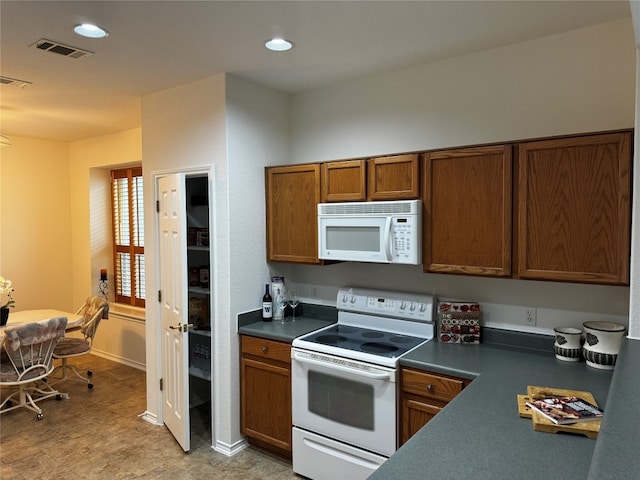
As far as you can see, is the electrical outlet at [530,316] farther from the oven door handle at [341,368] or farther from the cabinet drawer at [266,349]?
the cabinet drawer at [266,349]

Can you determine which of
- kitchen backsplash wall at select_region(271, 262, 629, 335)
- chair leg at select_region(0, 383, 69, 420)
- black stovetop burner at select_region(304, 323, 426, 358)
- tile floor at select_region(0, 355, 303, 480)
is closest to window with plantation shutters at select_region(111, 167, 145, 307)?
chair leg at select_region(0, 383, 69, 420)

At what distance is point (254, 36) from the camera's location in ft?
7.98

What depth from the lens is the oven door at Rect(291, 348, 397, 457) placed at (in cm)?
247

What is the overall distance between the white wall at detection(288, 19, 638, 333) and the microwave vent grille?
54cm

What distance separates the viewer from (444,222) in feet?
8.57

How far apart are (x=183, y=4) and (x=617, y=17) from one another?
2142 mm

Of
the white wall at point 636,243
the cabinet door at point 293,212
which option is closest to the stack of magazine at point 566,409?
the white wall at point 636,243

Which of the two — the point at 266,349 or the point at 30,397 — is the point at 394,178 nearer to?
the point at 266,349

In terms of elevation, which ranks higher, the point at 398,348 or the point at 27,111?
the point at 27,111

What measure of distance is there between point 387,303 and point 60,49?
99.2 inches

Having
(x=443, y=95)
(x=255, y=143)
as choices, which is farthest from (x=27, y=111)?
(x=443, y=95)

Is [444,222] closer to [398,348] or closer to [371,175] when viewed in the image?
[371,175]

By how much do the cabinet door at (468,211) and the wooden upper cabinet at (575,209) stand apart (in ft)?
0.30

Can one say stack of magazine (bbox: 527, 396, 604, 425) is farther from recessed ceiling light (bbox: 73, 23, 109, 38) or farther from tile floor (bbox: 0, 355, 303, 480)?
recessed ceiling light (bbox: 73, 23, 109, 38)
